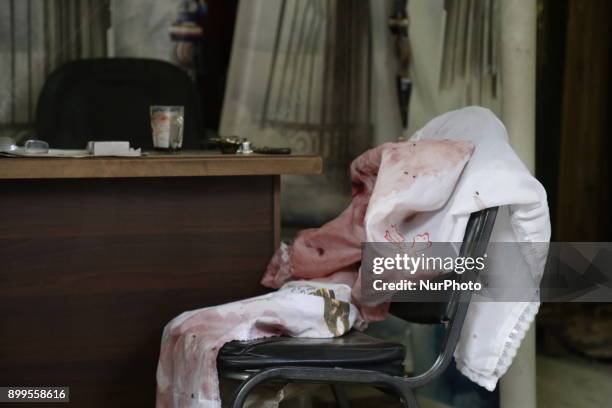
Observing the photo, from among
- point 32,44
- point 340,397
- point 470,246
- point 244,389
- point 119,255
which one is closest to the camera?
point 244,389

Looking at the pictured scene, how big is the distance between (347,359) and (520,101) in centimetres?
111

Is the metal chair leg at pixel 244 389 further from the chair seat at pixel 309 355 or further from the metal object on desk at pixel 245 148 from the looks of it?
the metal object on desk at pixel 245 148

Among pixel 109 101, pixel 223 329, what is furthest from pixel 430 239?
pixel 109 101

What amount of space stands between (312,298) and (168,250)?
13.9 inches

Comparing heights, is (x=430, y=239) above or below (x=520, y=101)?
below

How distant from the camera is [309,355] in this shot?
1.55 m

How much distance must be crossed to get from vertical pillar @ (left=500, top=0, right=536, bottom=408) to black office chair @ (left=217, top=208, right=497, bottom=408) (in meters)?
0.80

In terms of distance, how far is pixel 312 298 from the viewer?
67.4 inches

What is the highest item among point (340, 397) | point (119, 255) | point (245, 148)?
point (245, 148)

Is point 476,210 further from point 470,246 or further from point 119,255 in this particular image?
point 119,255

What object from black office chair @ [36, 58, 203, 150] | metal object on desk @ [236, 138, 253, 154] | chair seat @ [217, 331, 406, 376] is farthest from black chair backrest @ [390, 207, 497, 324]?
black office chair @ [36, 58, 203, 150]

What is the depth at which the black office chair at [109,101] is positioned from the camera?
2777mm

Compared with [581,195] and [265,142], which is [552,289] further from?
[581,195]

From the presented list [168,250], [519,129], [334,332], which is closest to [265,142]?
[519,129]
